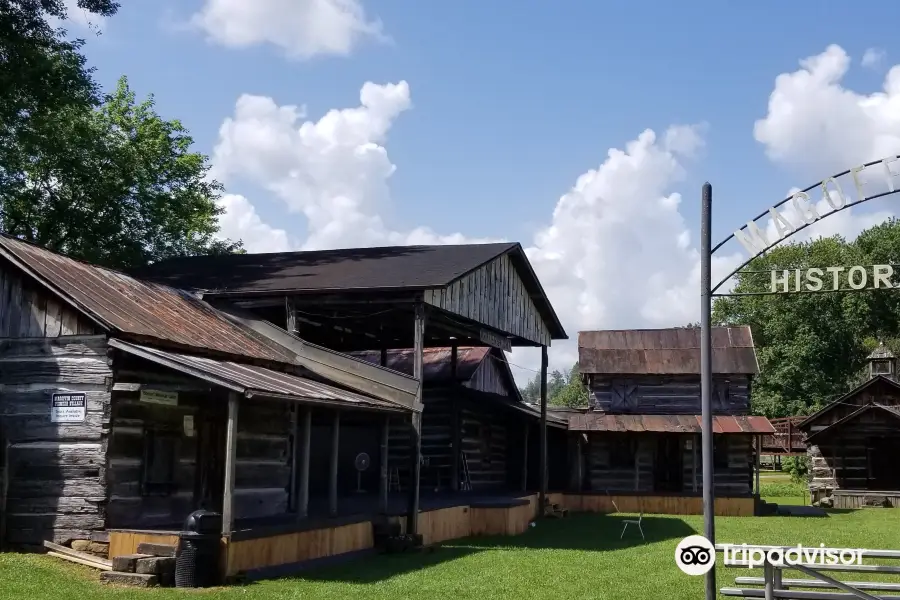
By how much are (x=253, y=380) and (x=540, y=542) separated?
335 inches

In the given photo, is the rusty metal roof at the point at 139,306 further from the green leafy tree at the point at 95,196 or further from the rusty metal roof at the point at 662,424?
the rusty metal roof at the point at 662,424

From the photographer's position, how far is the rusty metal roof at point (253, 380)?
14477 mm

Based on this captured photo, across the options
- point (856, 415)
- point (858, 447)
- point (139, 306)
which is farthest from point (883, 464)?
point (139, 306)

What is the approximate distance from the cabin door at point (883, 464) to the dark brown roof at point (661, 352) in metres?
5.96

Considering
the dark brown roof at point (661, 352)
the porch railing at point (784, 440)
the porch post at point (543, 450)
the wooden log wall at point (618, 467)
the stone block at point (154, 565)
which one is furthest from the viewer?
the porch railing at point (784, 440)

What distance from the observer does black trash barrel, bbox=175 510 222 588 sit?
13500 millimetres

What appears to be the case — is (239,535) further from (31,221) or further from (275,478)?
(31,221)

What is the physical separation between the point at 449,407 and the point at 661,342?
1045 cm

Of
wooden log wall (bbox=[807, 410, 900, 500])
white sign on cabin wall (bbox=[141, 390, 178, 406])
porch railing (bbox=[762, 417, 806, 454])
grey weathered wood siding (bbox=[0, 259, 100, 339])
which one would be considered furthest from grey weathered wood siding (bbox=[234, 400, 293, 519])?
porch railing (bbox=[762, 417, 806, 454])

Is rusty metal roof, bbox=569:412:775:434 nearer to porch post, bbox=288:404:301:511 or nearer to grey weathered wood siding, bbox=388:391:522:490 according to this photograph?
grey weathered wood siding, bbox=388:391:522:490

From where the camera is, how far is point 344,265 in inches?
928

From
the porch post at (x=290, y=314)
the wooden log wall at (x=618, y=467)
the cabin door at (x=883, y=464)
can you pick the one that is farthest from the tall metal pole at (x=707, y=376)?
the cabin door at (x=883, y=464)

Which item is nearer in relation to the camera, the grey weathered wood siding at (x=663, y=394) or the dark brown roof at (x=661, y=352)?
the grey weathered wood siding at (x=663, y=394)

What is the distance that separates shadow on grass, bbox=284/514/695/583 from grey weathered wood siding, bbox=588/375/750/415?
6.53 m
